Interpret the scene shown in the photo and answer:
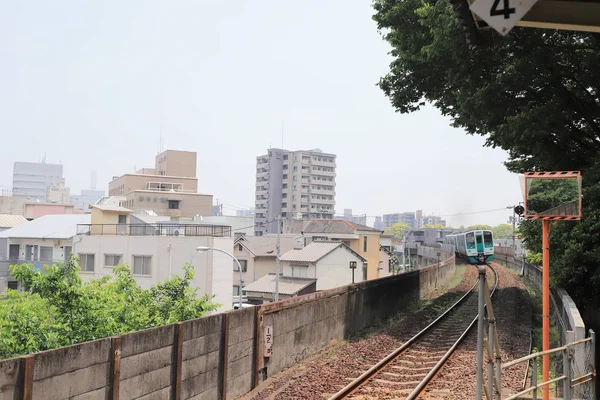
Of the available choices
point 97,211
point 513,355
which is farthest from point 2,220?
point 513,355

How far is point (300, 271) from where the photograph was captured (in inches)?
1706

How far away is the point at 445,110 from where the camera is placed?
2211 centimetres

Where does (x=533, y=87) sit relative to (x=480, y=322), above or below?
above

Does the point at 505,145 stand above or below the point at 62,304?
above

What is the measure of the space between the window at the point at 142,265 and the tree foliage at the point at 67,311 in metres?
13.9

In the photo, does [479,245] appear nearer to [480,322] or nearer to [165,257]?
[165,257]

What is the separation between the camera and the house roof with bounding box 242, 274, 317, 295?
41.4m

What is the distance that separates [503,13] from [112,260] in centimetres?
3143

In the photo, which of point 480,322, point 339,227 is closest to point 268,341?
point 480,322

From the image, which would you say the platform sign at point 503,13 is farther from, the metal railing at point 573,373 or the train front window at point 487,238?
the train front window at point 487,238

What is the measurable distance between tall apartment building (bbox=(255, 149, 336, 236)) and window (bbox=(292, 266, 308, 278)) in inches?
2794

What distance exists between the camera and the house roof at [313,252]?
42.7m

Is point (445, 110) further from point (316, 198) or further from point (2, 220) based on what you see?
point (316, 198)

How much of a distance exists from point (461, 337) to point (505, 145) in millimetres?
6388
